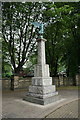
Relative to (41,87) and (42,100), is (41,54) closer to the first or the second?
(41,87)

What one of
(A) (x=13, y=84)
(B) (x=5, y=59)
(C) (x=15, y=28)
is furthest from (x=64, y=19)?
(B) (x=5, y=59)

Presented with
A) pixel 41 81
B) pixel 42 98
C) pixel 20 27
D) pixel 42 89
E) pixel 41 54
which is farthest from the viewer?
pixel 20 27

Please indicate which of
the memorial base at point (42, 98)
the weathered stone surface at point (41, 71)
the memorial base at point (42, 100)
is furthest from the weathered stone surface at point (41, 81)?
the memorial base at point (42, 100)

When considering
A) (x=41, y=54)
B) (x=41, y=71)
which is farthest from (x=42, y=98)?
(x=41, y=54)

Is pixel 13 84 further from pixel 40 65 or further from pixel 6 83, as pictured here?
pixel 40 65

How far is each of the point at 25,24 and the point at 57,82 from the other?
9232mm

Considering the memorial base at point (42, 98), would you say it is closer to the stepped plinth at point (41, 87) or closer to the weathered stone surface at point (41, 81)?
the stepped plinth at point (41, 87)

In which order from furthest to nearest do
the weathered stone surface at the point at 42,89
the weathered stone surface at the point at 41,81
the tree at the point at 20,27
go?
the tree at the point at 20,27 < the weathered stone surface at the point at 41,81 < the weathered stone surface at the point at 42,89

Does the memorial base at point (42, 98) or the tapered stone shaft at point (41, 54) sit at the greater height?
the tapered stone shaft at point (41, 54)

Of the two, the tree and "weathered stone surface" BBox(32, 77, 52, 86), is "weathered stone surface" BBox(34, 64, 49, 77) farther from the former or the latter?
the tree

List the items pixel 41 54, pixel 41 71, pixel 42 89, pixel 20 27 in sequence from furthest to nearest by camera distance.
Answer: pixel 20 27, pixel 41 54, pixel 41 71, pixel 42 89

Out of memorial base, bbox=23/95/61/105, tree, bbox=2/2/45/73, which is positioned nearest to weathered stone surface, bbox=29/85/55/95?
memorial base, bbox=23/95/61/105

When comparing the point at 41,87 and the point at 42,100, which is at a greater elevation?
the point at 41,87

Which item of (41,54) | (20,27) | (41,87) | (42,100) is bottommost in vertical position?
(42,100)
